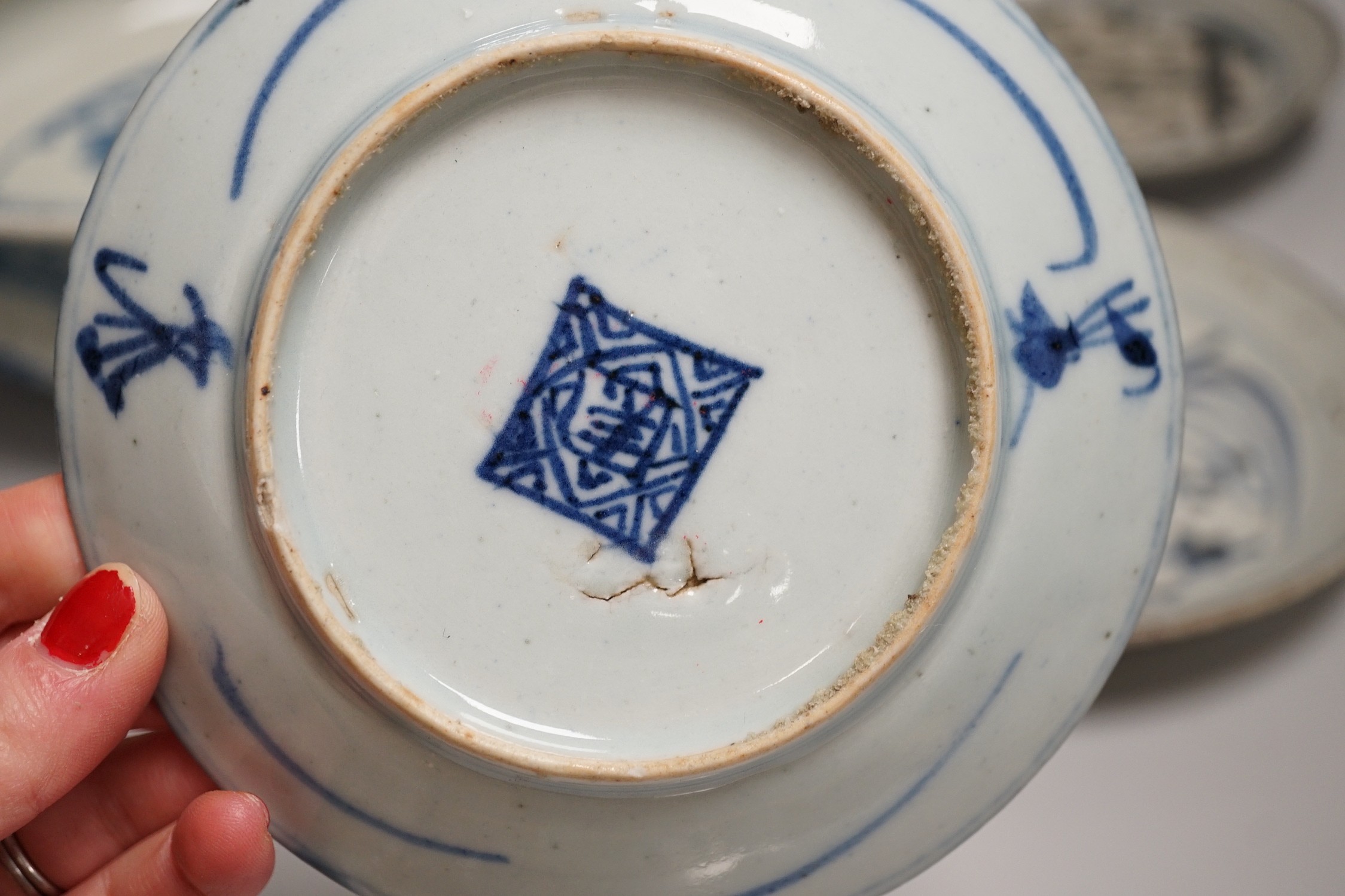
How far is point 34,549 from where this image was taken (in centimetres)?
74

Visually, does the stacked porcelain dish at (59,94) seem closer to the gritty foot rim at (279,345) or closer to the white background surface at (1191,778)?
the white background surface at (1191,778)

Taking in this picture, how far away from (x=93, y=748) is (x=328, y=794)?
0.60 ft

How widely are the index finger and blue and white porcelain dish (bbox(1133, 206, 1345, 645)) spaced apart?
959 mm

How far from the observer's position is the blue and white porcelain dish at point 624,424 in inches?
21.5

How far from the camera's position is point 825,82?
1.82 ft

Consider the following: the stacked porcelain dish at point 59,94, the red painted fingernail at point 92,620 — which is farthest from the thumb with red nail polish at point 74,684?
the stacked porcelain dish at point 59,94

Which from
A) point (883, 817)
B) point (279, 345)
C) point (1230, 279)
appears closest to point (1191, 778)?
point (1230, 279)

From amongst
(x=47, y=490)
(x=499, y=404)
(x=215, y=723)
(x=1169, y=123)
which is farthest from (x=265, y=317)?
(x=1169, y=123)

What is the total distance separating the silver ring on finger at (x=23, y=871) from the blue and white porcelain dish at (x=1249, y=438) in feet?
3.28

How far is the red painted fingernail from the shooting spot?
56 cm

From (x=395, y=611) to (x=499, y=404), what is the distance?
0.13 m

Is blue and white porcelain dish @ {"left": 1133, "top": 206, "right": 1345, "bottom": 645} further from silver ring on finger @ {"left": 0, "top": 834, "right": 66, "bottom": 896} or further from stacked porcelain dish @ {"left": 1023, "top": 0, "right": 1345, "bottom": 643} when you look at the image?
silver ring on finger @ {"left": 0, "top": 834, "right": 66, "bottom": 896}

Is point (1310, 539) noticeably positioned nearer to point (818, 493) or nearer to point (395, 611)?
point (818, 493)

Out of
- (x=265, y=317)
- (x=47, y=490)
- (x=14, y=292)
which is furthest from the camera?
(x=14, y=292)
